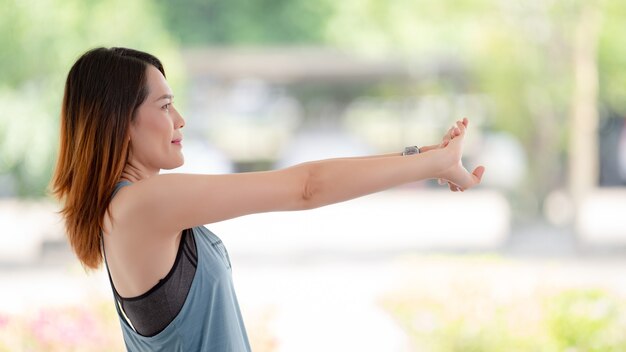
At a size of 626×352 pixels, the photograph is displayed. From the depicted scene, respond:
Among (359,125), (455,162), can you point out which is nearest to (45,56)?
(359,125)

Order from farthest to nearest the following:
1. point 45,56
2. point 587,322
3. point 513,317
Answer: point 45,56, point 513,317, point 587,322

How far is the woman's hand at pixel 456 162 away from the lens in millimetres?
933

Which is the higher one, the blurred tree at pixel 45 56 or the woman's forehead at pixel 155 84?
the blurred tree at pixel 45 56

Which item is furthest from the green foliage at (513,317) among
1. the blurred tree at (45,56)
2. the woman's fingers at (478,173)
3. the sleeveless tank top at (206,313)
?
the blurred tree at (45,56)

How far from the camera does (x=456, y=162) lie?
94 cm

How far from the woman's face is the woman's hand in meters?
0.28

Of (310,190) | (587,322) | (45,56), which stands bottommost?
(587,322)

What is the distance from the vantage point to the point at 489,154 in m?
7.73

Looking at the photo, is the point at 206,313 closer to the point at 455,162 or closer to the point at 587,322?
the point at 455,162

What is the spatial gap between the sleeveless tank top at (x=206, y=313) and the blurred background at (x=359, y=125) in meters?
2.86

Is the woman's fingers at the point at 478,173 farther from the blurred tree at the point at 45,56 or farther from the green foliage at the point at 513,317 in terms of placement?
the blurred tree at the point at 45,56

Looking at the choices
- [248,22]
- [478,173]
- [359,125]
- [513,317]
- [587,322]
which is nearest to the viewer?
[478,173]

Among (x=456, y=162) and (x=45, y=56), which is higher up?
(x=45, y=56)

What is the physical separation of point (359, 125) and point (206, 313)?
747cm
